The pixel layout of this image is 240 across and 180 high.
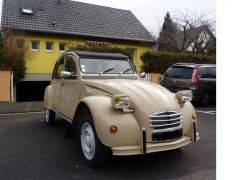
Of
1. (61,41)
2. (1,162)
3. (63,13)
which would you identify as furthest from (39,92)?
(1,162)

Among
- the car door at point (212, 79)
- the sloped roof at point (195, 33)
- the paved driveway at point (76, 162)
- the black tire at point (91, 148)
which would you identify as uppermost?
the sloped roof at point (195, 33)

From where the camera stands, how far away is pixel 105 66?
6566 millimetres

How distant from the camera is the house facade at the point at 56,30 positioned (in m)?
21.5

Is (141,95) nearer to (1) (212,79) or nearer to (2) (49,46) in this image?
(1) (212,79)

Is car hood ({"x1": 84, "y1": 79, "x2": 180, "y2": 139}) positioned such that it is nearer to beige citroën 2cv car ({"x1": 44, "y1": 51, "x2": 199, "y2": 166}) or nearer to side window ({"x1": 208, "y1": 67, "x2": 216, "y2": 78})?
beige citroën 2cv car ({"x1": 44, "y1": 51, "x2": 199, "y2": 166})

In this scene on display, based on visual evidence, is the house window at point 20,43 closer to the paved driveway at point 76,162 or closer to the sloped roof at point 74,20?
the sloped roof at point 74,20

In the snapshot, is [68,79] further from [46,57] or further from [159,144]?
[46,57]

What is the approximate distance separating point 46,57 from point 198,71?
13.6 m

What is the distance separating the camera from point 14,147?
605 centimetres

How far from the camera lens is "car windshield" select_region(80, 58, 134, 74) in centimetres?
634

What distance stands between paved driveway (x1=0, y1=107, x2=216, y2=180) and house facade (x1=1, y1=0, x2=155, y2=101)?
1244cm

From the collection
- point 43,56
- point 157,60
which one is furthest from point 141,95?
point 43,56

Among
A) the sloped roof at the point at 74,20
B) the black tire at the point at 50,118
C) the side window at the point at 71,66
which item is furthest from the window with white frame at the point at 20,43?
the side window at the point at 71,66

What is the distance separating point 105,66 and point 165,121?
2349 millimetres
